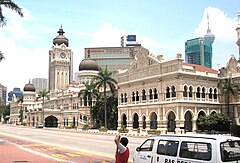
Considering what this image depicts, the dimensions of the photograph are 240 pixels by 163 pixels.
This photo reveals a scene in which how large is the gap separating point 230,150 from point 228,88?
4379cm

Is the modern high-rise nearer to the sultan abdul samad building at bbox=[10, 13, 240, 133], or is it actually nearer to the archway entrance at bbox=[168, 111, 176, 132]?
the sultan abdul samad building at bbox=[10, 13, 240, 133]

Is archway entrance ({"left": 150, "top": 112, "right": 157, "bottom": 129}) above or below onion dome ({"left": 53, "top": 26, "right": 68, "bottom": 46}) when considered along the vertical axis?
below

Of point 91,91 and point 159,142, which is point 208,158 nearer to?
point 159,142

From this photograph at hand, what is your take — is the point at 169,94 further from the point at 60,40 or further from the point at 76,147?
the point at 60,40

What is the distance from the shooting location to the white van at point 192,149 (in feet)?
30.6

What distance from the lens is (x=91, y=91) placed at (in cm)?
7450

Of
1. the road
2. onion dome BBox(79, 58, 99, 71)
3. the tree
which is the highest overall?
onion dome BBox(79, 58, 99, 71)

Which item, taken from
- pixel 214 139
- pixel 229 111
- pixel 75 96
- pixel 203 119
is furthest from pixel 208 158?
pixel 75 96

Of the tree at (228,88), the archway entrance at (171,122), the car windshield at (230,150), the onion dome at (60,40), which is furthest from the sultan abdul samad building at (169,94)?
the onion dome at (60,40)

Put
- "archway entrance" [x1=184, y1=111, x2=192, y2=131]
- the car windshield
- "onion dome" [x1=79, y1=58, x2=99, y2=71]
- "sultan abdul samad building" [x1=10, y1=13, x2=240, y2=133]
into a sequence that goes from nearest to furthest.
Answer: the car windshield, "sultan abdul samad building" [x1=10, y1=13, x2=240, y2=133], "archway entrance" [x1=184, y1=111, x2=192, y2=131], "onion dome" [x1=79, y1=58, x2=99, y2=71]

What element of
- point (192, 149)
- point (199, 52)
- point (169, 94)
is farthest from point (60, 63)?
point (192, 149)

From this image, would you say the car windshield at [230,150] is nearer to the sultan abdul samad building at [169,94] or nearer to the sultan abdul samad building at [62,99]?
the sultan abdul samad building at [169,94]

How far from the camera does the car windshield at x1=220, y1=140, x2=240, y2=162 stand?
30.3ft

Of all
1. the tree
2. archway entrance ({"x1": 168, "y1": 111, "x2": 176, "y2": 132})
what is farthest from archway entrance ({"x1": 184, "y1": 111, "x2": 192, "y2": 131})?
the tree
